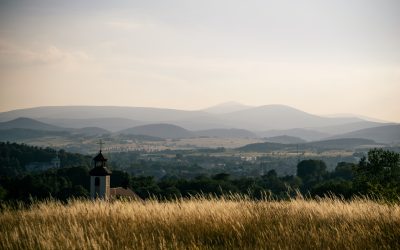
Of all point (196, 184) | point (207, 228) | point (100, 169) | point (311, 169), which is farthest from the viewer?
point (311, 169)

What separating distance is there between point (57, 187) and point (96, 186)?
22191 millimetres

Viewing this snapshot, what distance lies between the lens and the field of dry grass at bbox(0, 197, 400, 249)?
27.7ft

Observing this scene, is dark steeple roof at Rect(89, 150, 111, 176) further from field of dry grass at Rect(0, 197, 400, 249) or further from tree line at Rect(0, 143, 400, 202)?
field of dry grass at Rect(0, 197, 400, 249)

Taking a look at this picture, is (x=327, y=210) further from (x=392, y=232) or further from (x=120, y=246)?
(x=120, y=246)

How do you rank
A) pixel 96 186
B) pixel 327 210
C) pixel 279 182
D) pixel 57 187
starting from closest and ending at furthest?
pixel 327 210, pixel 96 186, pixel 57 187, pixel 279 182

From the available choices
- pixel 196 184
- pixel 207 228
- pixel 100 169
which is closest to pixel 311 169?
pixel 196 184

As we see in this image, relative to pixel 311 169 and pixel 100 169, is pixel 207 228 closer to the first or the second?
pixel 100 169

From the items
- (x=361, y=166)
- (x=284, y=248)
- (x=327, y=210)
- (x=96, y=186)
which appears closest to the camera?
(x=284, y=248)

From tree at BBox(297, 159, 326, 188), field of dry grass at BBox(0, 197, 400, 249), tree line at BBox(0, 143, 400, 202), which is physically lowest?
tree at BBox(297, 159, 326, 188)

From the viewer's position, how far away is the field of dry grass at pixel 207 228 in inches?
333

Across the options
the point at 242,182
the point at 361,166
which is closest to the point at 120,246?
the point at 361,166

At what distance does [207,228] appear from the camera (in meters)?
9.92

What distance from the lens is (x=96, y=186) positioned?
3029 inches

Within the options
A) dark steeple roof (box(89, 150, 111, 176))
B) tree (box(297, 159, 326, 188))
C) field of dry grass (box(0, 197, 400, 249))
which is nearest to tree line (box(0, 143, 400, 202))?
tree (box(297, 159, 326, 188))
